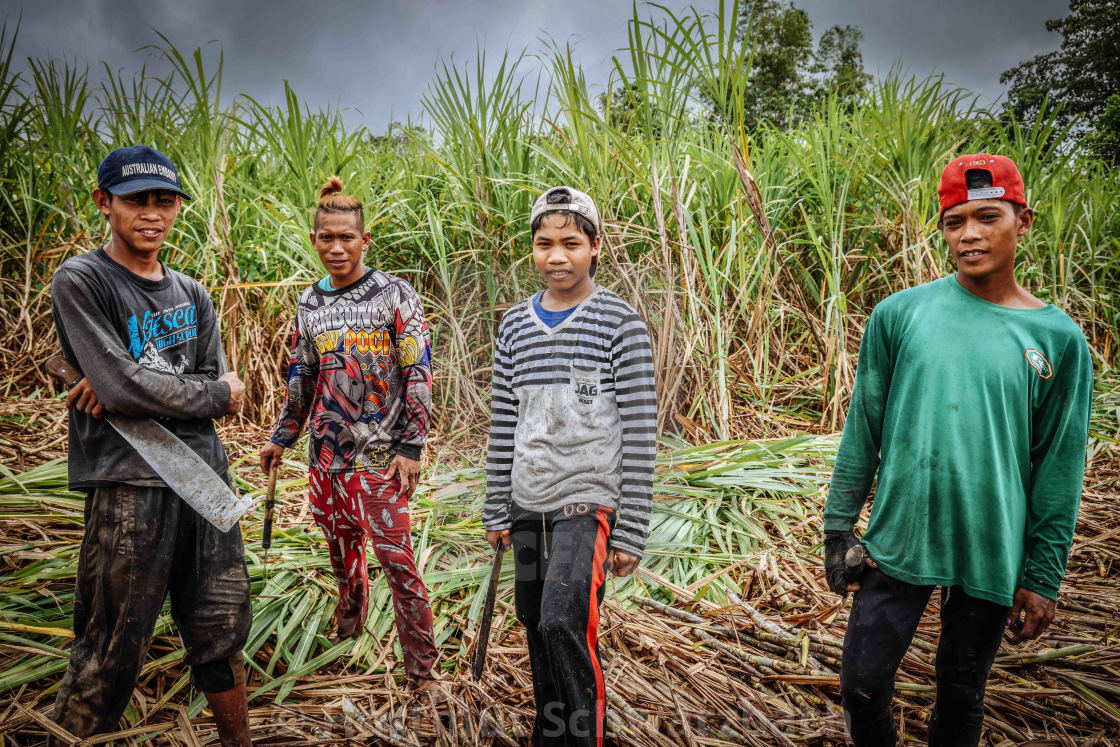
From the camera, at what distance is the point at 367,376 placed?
2.17 meters

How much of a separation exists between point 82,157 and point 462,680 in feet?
15.0

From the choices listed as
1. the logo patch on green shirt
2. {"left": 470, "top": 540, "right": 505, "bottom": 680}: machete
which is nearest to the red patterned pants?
{"left": 470, "top": 540, "right": 505, "bottom": 680}: machete

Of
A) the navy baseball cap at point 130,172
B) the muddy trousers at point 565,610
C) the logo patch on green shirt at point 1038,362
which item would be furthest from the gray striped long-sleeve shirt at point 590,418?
the navy baseball cap at point 130,172

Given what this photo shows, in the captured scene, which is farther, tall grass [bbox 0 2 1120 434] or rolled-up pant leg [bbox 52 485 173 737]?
tall grass [bbox 0 2 1120 434]

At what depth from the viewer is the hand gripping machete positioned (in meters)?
1.61

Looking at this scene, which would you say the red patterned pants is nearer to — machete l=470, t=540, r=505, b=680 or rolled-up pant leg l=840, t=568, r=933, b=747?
machete l=470, t=540, r=505, b=680

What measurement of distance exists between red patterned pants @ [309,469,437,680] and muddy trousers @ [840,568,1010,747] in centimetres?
125

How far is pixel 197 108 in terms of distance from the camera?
3.93m

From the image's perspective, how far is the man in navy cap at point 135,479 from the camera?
5.13ft

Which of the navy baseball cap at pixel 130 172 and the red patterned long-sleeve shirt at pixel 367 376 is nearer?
the navy baseball cap at pixel 130 172

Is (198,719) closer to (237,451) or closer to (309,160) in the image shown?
(237,451)

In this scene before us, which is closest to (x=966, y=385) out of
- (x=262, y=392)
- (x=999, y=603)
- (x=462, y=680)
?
(x=999, y=603)

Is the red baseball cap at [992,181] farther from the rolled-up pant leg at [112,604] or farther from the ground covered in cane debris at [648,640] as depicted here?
the rolled-up pant leg at [112,604]

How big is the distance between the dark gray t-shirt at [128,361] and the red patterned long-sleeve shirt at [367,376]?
0.40 m
